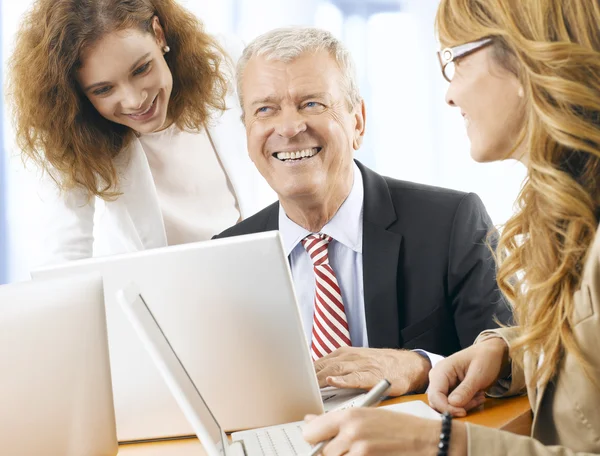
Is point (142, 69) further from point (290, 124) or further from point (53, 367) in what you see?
point (53, 367)

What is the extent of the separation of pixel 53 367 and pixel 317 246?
2.66 feet

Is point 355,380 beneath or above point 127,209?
beneath

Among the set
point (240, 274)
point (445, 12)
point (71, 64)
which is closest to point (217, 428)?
point (240, 274)

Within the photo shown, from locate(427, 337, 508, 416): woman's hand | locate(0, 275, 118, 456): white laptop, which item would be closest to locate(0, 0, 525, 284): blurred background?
locate(427, 337, 508, 416): woman's hand

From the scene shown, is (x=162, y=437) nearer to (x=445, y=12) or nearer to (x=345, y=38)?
(x=445, y=12)

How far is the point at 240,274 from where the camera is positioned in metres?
1.30

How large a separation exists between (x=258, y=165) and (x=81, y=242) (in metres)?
0.70

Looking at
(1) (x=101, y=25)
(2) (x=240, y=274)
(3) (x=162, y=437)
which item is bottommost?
(3) (x=162, y=437)

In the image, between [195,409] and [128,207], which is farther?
[128,207]

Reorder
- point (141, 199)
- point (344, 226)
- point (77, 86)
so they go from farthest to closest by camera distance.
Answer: point (141, 199)
point (77, 86)
point (344, 226)

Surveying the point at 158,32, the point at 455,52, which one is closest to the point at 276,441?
the point at 455,52

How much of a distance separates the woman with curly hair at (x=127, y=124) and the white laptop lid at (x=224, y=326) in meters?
0.94

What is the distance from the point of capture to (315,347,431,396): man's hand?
153cm

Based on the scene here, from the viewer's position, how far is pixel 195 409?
3.61 feet
